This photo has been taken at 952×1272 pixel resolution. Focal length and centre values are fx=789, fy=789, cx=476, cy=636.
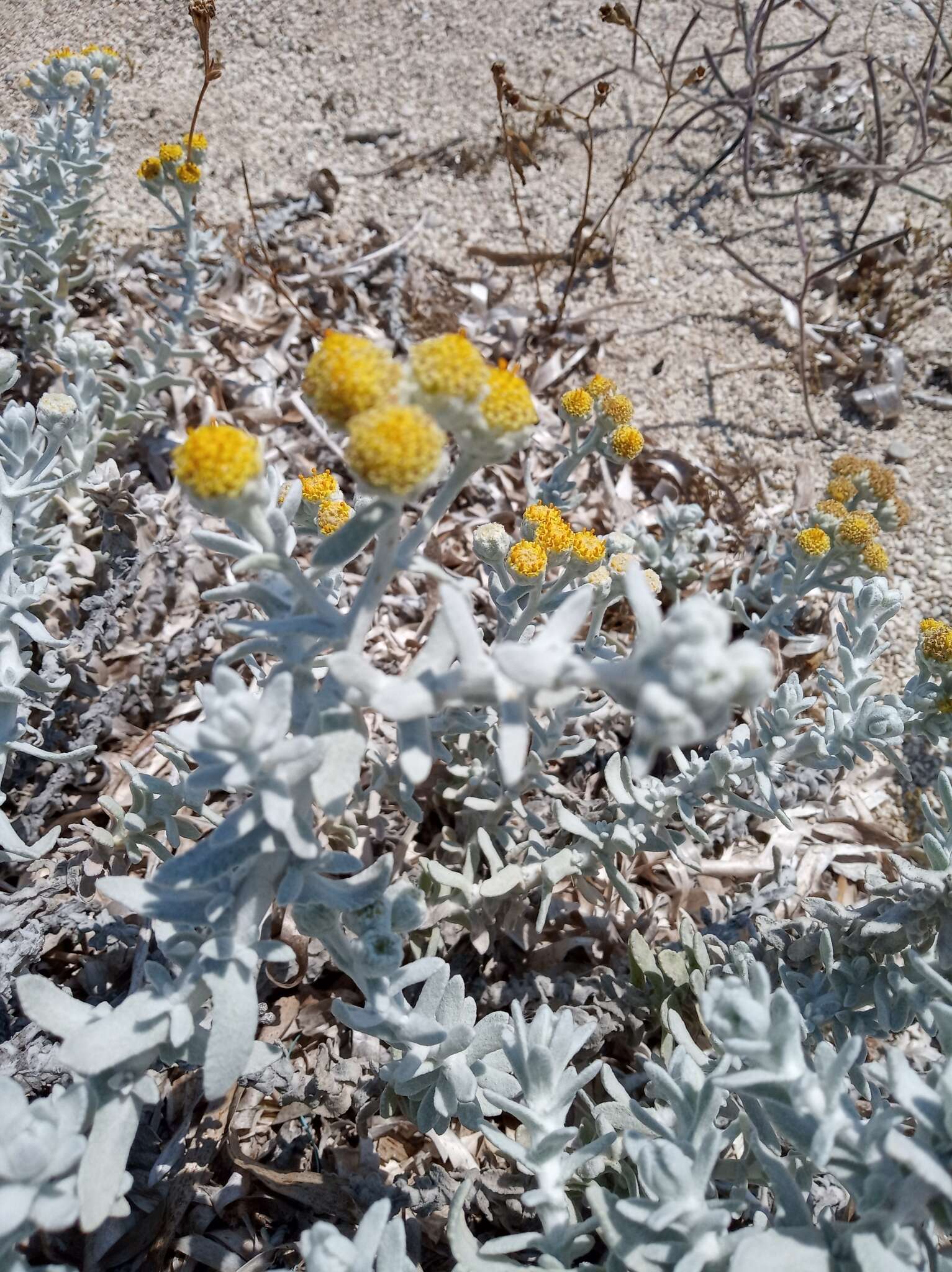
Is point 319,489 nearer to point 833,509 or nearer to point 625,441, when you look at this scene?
point 625,441

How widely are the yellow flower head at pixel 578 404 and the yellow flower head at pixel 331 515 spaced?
1017 mm

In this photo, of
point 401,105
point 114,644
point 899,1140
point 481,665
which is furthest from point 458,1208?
point 401,105

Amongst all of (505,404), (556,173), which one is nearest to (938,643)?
(505,404)

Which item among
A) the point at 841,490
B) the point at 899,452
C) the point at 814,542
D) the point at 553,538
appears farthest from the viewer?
the point at 899,452

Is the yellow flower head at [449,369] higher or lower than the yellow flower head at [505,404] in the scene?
higher

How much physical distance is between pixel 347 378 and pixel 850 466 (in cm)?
242

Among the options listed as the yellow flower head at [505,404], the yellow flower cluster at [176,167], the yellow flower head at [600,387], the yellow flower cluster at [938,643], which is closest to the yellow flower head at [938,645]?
the yellow flower cluster at [938,643]

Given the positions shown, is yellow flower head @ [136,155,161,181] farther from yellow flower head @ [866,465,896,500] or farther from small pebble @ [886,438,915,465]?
small pebble @ [886,438,915,465]

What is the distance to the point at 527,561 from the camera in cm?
207

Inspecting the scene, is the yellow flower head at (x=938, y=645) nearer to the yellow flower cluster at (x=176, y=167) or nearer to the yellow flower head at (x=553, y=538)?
the yellow flower head at (x=553, y=538)

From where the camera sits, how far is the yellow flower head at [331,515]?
2084 millimetres

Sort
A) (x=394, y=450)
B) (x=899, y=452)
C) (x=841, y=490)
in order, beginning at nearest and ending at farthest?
(x=394, y=450)
(x=841, y=490)
(x=899, y=452)

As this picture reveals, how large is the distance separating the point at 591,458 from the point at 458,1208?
10.2 feet

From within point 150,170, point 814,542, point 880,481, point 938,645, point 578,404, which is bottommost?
point 938,645
